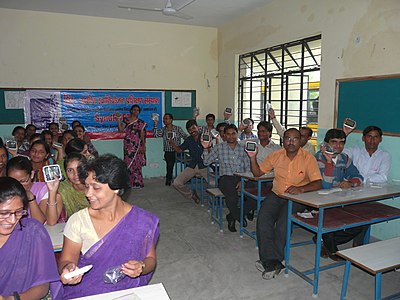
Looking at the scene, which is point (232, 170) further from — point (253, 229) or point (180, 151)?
point (180, 151)

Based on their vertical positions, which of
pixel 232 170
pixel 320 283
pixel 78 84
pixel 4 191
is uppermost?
pixel 78 84

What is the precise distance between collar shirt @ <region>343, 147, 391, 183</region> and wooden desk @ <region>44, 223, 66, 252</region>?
9.56 ft

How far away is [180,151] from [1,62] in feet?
11.0

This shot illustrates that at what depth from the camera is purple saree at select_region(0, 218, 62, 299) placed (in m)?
1.32

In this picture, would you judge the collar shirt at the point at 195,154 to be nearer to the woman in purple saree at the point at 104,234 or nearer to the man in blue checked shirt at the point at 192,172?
the man in blue checked shirt at the point at 192,172

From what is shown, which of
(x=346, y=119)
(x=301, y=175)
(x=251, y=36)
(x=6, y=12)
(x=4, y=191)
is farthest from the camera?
(x=251, y=36)

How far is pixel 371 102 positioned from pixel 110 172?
320 cm

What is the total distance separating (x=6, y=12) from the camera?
5.32 meters

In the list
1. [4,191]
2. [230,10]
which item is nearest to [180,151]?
[230,10]

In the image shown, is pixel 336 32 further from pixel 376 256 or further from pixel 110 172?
pixel 110 172

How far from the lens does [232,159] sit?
13.2ft

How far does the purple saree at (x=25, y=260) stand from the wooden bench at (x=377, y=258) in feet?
5.82

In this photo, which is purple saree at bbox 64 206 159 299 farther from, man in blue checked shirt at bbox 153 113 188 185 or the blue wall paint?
man in blue checked shirt at bbox 153 113 188 185

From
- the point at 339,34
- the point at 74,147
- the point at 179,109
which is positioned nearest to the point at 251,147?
the point at 74,147
